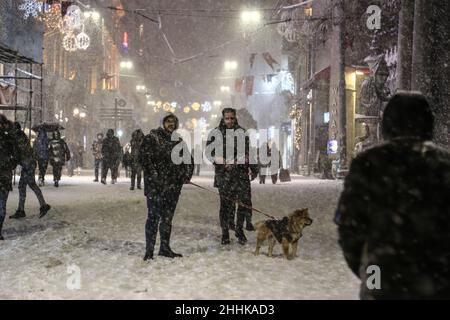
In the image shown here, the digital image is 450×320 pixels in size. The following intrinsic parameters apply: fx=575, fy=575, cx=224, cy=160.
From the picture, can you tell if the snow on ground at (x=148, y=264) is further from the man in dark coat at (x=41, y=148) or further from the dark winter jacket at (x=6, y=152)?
the man in dark coat at (x=41, y=148)

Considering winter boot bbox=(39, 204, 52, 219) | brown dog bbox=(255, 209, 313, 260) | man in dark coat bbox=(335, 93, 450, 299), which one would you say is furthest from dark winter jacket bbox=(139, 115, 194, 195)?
Result: winter boot bbox=(39, 204, 52, 219)

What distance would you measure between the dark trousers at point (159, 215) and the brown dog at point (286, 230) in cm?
125

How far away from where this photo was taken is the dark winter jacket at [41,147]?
19.4 m

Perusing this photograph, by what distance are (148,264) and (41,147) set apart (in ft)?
43.6

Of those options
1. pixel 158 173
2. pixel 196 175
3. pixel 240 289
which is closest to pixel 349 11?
pixel 196 175

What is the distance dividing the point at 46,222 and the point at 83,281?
5.23m

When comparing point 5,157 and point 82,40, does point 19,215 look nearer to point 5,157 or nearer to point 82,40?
point 5,157

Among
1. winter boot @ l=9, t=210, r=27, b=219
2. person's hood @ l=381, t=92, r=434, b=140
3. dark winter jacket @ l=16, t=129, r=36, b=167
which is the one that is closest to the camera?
person's hood @ l=381, t=92, r=434, b=140

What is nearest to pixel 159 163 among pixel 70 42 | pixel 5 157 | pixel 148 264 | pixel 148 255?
pixel 148 255

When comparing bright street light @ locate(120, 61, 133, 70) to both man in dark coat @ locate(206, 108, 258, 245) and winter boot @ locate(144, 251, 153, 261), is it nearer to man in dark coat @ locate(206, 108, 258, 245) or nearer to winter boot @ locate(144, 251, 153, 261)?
man in dark coat @ locate(206, 108, 258, 245)

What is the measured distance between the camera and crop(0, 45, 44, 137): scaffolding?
19.5 meters

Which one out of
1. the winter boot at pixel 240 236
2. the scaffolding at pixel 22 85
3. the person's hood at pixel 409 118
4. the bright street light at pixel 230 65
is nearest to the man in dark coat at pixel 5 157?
the winter boot at pixel 240 236

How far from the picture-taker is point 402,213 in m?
2.87

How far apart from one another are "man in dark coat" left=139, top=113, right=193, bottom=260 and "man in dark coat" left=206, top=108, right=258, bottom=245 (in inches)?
43.3
